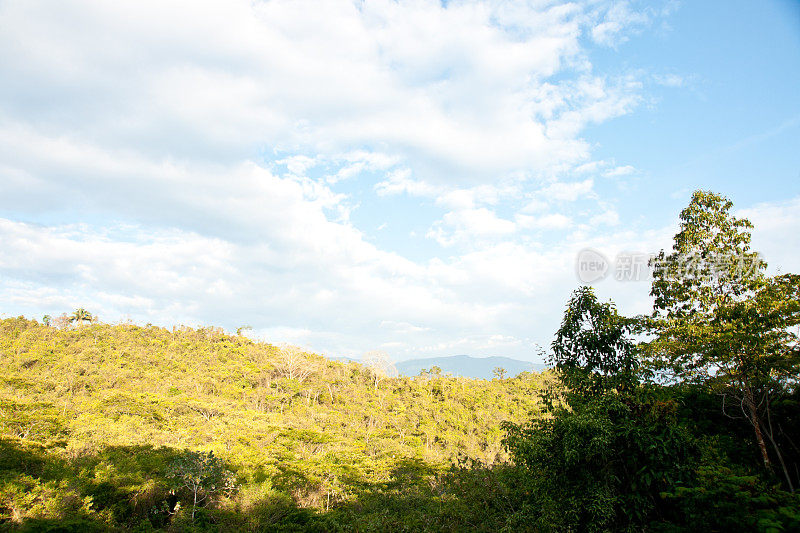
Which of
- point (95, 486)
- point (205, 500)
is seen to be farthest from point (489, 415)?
point (95, 486)

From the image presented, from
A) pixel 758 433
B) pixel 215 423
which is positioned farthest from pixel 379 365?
pixel 758 433

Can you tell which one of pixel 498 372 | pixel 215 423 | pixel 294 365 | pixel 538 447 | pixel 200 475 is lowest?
pixel 200 475

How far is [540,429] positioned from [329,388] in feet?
177

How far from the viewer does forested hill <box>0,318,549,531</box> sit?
21.8 m

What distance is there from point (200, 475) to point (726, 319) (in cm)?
2563

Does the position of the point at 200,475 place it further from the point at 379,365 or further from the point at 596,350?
the point at 379,365

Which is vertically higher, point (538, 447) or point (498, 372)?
point (498, 372)

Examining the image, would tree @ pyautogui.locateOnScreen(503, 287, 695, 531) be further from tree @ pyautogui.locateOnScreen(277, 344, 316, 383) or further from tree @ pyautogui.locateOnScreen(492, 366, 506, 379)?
tree @ pyautogui.locateOnScreen(492, 366, 506, 379)

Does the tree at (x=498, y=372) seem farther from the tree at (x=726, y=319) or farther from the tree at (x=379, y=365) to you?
the tree at (x=726, y=319)

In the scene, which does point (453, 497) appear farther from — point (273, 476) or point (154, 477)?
point (154, 477)

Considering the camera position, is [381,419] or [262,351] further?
[262,351]

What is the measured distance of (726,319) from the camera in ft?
41.1

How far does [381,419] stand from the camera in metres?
53.5

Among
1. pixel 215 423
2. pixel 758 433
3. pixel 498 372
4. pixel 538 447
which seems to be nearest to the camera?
pixel 538 447
